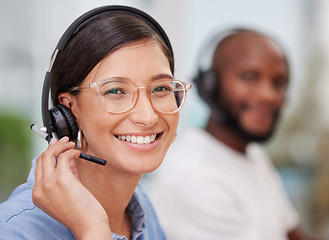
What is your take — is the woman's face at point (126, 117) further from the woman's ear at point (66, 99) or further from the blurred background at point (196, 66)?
the blurred background at point (196, 66)

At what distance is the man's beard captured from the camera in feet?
6.45

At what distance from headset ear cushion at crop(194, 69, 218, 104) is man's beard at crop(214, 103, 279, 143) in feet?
0.22

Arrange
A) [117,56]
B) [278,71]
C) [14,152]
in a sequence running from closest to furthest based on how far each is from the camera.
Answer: [117,56] → [278,71] → [14,152]

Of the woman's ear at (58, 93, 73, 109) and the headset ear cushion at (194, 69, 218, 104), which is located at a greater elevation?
the woman's ear at (58, 93, 73, 109)

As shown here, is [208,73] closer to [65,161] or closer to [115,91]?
[115,91]

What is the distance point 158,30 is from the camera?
0.92 meters

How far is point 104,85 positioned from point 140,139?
0.13m

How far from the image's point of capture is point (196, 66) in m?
2.02

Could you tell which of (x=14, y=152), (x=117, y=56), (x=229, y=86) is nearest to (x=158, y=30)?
(x=117, y=56)

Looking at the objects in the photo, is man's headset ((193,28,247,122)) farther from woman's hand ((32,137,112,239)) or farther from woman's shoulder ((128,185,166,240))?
woman's hand ((32,137,112,239))

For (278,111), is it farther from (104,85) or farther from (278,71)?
(104,85)

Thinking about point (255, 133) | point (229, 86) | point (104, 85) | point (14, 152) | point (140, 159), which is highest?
point (104, 85)

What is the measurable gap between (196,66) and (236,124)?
34 cm

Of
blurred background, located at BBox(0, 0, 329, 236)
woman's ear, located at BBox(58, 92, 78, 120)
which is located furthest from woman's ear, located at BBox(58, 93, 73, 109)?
blurred background, located at BBox(0, 0, 329, 236)
